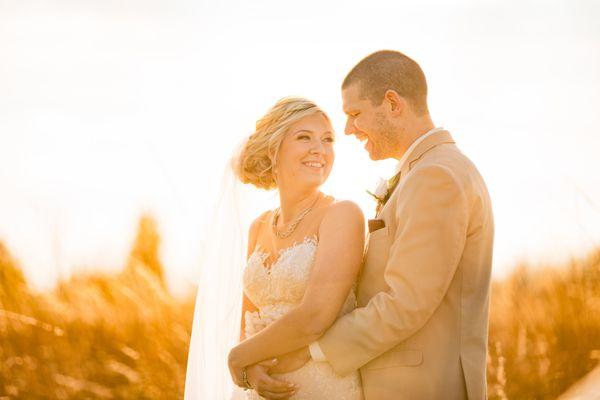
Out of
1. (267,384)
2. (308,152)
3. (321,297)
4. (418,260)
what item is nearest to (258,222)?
(308,152)

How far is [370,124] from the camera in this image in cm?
421

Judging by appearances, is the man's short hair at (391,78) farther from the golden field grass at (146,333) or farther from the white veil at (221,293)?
the golden field grass at (146,333)

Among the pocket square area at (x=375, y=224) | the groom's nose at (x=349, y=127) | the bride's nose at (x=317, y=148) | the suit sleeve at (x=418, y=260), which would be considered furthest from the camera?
the bride's nose at (x=317, y=148)

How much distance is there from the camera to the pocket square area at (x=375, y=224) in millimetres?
3893

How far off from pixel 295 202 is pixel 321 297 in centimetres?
85

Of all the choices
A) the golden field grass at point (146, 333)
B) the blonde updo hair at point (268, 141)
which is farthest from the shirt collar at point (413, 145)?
the golden field grass at point (146, 333)

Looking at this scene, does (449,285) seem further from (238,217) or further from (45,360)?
(45,360)

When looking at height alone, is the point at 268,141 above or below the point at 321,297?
above

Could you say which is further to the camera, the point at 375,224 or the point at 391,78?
the point at 391,78

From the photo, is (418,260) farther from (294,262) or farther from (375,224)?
(294,262)

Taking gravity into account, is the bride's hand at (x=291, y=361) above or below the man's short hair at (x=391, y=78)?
below

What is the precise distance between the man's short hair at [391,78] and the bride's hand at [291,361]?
142cm

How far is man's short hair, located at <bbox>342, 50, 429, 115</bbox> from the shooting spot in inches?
165

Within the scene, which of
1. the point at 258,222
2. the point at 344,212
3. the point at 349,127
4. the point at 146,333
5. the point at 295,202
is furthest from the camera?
the point at 146,333
